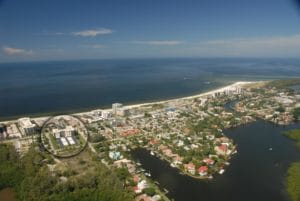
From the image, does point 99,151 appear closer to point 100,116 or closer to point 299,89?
point 100,116

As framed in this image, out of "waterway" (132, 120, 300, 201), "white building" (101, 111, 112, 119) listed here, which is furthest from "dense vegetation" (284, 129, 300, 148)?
"white building" (101, 111, 112, 119)

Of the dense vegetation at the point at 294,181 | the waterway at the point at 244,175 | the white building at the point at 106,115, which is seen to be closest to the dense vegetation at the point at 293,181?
the dense vegetation at the point at 294,181

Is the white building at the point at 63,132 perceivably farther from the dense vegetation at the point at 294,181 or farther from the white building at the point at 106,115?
the dense vegetation at the point at 294,181

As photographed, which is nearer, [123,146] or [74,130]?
[123,146]

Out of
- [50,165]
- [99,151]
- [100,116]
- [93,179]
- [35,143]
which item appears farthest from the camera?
[100,116]

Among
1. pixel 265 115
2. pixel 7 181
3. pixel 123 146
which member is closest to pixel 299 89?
pixel 265 115

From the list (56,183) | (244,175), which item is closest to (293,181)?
(244,175)
